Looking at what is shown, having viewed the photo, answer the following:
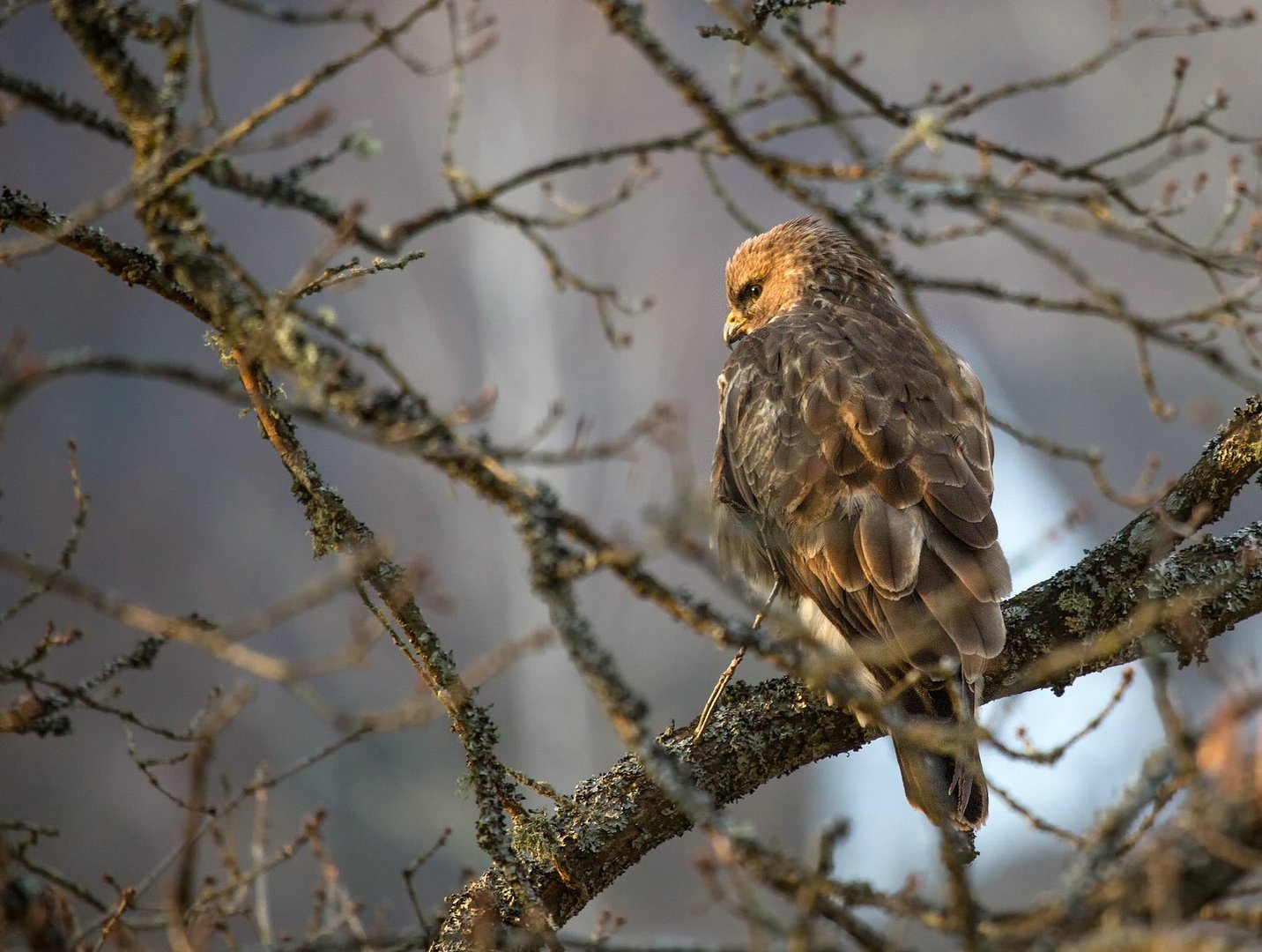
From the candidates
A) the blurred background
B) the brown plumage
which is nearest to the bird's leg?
the brown plumage

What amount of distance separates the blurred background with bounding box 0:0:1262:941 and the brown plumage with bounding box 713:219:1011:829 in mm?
5771

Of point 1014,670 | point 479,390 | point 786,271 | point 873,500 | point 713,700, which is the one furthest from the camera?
point 479,390

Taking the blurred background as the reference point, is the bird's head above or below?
below

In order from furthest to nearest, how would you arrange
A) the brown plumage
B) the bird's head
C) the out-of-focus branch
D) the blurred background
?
1. the blurred background
2. the bird's head
3. the brown plumage
4. the out-of-focus branch

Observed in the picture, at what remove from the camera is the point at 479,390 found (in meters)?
10.4

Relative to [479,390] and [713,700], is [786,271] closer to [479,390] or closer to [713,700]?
[713,700]

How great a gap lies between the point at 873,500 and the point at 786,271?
1.39 meters

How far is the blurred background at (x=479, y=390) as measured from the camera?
10.8 metres

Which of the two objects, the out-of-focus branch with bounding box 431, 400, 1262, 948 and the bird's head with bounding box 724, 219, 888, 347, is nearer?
the out-of-focus branch with bounding box 431, 400, 1262, 948

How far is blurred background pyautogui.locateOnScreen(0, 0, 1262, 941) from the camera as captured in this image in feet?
35.3

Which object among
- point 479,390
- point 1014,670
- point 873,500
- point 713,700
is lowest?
point 713,700

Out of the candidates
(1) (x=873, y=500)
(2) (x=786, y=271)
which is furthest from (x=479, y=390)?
(1) (x=873, y=500)

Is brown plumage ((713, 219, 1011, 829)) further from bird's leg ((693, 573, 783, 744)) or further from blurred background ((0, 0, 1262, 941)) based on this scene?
blurred background ((0, 0, 1262, 941))

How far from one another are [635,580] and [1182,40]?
1511cm
